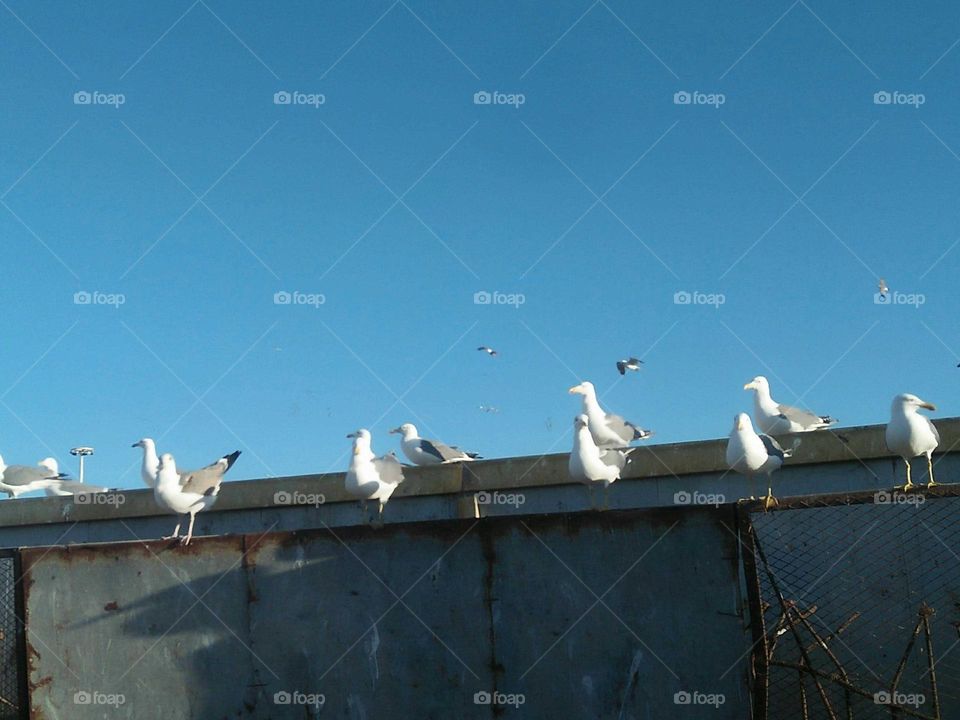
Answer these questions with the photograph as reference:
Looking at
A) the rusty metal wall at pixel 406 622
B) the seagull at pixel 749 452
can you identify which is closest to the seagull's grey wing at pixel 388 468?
the rusty metal wall at pixel 406 622

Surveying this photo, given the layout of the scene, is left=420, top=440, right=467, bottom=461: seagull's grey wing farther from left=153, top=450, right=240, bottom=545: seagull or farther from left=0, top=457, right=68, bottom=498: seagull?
left=0, top=457, right=68, bottom=498: seagull

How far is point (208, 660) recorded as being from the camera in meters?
7.90

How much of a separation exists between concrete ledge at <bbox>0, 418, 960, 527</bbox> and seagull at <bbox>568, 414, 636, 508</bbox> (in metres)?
0.51

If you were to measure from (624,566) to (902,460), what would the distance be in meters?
3.74

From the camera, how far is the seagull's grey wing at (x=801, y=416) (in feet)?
39.6

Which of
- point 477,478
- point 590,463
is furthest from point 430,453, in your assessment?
point 590,463

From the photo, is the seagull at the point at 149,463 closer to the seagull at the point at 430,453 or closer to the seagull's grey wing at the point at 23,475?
the seagull at the point at 430,453

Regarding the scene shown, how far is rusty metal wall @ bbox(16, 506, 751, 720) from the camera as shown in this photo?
22.6ft

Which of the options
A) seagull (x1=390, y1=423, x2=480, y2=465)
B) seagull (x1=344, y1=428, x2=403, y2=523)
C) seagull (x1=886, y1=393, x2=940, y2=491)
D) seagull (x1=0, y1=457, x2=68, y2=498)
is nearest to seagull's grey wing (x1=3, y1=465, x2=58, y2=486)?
seagull (x1=0, y1=457, x2=68, y2=498)

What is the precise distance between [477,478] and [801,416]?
4.35m

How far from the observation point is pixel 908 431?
859cm

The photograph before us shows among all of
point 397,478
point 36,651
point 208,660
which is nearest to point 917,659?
point 397,478

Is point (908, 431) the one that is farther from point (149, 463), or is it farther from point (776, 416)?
point (149, 463)

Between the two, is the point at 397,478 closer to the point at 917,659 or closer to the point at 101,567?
the point at 101,567
